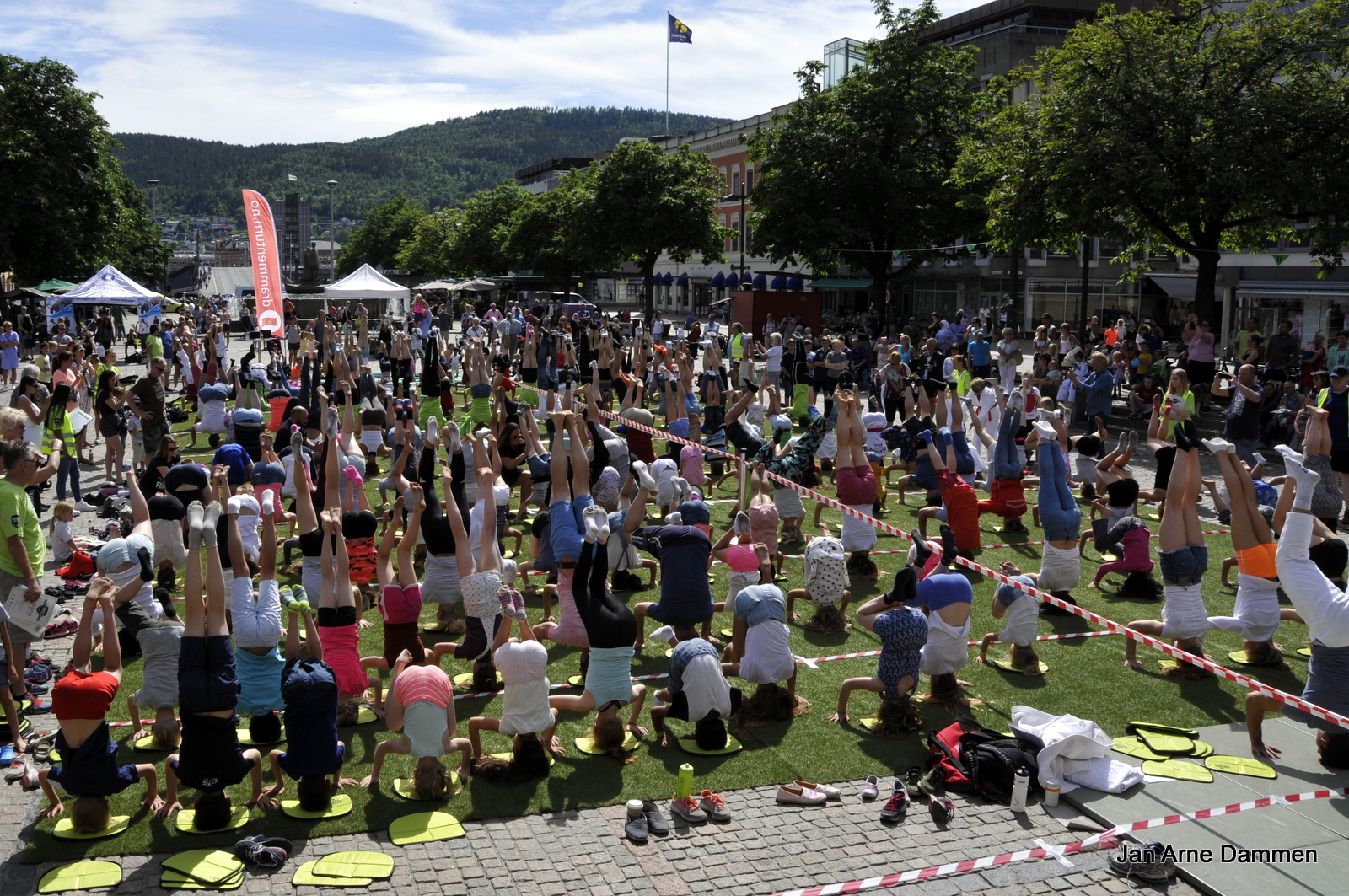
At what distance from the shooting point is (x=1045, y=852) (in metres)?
5.80

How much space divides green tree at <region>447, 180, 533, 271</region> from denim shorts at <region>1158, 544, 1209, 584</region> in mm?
71050

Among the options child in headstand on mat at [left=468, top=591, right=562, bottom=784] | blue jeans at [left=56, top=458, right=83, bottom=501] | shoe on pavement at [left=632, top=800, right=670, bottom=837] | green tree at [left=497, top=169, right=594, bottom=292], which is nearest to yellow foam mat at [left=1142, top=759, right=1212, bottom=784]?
shoe on pavement at [left=632, top=800, right=670, bottom=837]

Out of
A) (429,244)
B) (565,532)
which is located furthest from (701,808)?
(429,244)

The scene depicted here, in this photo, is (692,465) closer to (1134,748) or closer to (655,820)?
(1134,748)

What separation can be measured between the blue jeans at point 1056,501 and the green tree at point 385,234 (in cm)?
10938

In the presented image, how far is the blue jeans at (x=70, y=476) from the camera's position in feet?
45.2

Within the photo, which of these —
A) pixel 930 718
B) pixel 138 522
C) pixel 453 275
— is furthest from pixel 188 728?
pixel 453 275

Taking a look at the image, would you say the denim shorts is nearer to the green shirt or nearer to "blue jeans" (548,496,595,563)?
"blue jeans" (548,496,595,563)

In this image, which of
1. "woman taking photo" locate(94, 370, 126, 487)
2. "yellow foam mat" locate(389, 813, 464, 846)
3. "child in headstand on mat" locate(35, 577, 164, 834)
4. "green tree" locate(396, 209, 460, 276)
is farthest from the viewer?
"green tree" locate(396, 209, 460, 276)

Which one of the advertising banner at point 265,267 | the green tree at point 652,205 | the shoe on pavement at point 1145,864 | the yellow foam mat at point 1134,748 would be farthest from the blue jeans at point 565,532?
the green tree at point 652,205

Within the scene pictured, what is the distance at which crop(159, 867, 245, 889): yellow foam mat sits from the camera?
5.27 metres

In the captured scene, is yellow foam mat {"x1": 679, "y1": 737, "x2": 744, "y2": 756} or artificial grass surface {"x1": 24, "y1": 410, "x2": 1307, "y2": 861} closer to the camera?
artificial grass surface {"x1": 24, "y1": 410, "x2": 1307, "y2": 861}

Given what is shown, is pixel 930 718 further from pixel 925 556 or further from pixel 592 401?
pixel 592 401

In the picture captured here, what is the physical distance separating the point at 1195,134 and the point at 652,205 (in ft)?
87.1
